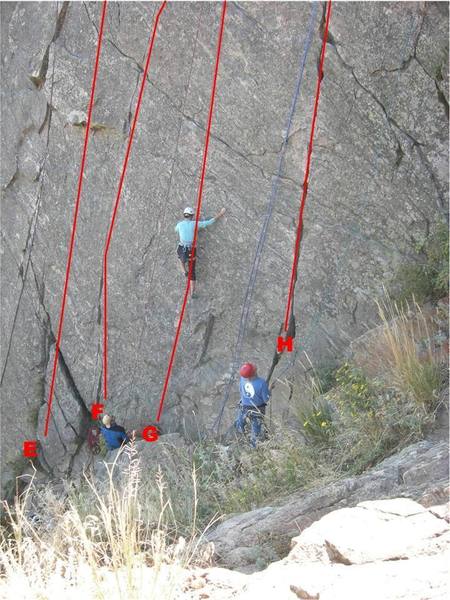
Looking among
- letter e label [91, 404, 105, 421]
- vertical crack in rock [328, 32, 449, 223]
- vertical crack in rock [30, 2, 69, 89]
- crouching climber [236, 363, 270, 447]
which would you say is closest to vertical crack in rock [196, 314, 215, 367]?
crouching climber [236, 363, 270, 447]

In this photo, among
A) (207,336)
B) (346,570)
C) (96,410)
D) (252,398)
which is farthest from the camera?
(96,410)

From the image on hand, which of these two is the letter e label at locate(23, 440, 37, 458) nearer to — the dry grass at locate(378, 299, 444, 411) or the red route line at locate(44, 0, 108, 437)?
the red route line at locate(44, 0, 108, 437)

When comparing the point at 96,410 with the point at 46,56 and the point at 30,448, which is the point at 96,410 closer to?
the point at 30,448

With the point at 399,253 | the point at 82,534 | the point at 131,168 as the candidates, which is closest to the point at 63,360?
the point at 131,168

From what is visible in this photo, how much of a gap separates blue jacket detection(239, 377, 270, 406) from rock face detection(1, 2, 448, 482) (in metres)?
0.69

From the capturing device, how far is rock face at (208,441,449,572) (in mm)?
5488

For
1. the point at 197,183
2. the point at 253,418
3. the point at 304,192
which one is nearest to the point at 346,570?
the point at 253,418

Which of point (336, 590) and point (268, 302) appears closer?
point (336, 590)

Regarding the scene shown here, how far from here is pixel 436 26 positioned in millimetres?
8781

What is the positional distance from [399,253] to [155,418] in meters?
3.48

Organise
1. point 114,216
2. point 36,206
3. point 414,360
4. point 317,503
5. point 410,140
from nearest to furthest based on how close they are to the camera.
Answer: point 317,503 < point 414,360 < point 410,140 < point 114,216 < point 36,206

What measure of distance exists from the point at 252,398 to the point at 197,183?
2.60m

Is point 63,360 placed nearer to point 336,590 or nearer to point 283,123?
point 283,123

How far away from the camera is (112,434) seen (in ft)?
33.7
